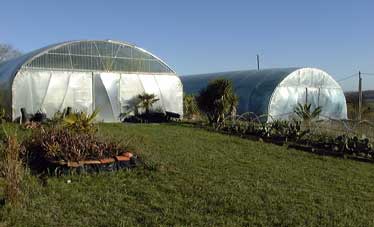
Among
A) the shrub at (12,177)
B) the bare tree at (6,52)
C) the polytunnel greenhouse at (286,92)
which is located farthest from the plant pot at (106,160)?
the bare tree at (6,52)

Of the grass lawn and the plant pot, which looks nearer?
the grass lawn

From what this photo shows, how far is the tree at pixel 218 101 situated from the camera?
1900cm

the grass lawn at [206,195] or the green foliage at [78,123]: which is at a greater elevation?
the green foliage at [78,123]

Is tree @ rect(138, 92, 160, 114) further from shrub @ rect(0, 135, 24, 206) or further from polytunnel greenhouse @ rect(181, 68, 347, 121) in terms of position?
shrub @ rect(0, 135, 24, 206)

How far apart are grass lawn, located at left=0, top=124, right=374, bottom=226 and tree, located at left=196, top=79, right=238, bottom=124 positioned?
823 centimetres

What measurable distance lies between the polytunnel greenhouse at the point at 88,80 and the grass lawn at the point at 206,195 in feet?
33.8

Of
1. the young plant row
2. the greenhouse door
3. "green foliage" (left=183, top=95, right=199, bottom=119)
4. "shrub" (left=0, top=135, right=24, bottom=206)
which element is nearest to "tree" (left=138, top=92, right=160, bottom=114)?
the greenhouse door

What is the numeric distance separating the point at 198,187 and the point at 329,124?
35.8 feet

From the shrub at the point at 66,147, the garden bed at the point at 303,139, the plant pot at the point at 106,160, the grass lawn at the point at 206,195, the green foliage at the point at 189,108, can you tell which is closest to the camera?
the grass lawn at the point at 206,195

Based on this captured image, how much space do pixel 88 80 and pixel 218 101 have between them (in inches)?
241

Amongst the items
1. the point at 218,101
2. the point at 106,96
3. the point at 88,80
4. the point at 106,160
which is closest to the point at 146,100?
the point at 106,96

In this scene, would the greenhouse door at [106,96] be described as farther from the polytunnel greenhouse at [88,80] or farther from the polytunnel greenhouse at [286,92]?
the polytunnel greenhouse at [286,92]

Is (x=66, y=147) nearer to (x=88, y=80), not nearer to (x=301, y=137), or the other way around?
(x=301, y=137)

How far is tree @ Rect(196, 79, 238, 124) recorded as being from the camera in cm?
1900
